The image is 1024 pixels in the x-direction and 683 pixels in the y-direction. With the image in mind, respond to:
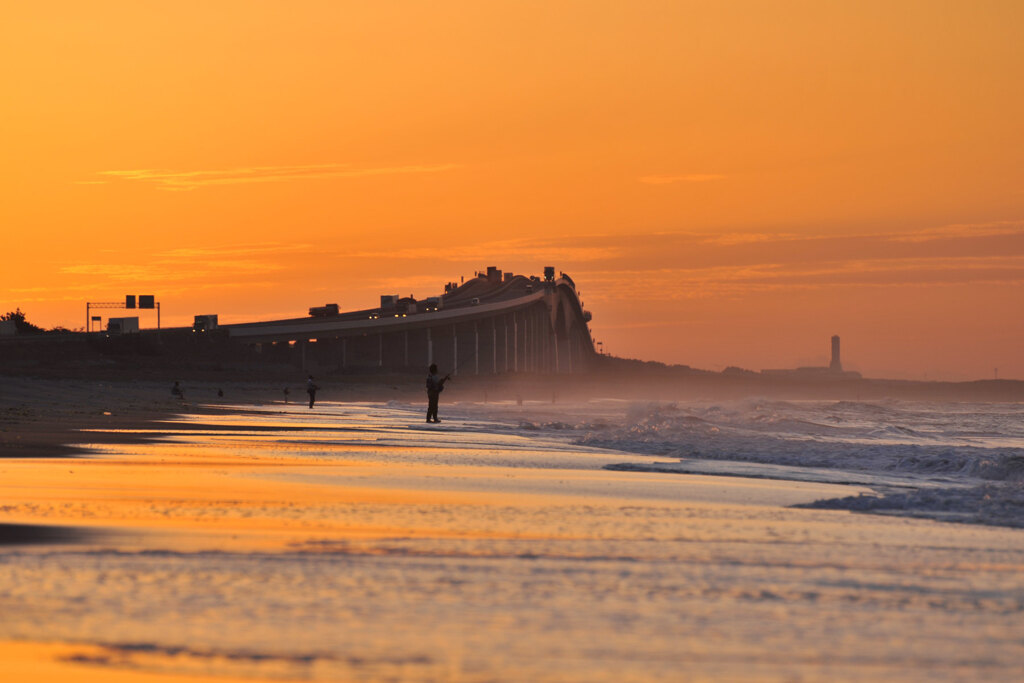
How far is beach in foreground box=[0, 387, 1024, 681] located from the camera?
17.9 ft

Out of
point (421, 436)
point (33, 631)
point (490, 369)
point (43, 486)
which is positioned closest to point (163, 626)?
point (33, 631)

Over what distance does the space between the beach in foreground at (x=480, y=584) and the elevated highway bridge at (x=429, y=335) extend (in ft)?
333

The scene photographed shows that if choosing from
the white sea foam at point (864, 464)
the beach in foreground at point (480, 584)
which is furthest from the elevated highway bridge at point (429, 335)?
the beach in foreground at point (480, 584)

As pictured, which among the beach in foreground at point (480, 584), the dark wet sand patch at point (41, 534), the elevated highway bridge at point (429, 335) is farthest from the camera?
the elevated highway bridge at point (429, 335)

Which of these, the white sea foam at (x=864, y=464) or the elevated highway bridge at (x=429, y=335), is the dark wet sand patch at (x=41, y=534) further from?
the elevated highway bridge at (x=429, y=335)

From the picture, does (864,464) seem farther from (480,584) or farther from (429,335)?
(429,335)

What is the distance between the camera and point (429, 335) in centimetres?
13075

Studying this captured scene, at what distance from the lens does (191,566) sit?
7.64 metres

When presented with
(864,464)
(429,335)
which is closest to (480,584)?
(864,464)

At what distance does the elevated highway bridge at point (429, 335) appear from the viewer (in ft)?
397

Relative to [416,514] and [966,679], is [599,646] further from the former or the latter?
[416,514]

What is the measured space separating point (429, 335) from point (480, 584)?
406 ft

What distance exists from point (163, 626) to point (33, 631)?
58 cm

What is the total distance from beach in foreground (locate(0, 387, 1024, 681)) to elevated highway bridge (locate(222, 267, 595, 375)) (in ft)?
333
